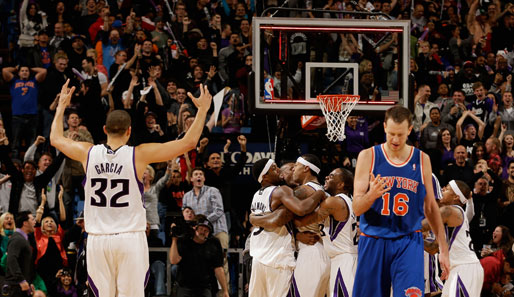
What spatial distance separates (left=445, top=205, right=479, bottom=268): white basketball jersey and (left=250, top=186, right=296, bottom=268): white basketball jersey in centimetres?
186

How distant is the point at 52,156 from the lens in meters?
15.0

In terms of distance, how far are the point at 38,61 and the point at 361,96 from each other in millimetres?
7134

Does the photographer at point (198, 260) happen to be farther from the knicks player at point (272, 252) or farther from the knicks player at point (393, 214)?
the knicks player at point (393, 214)

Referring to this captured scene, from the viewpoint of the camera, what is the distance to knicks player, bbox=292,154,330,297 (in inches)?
361

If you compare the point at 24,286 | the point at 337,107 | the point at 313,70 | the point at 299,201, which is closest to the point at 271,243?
the point at 299,201

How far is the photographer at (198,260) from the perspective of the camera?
11.5 metres

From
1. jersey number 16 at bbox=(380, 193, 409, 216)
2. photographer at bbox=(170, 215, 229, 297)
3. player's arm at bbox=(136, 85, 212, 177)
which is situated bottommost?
photographer at bbox=(170, 215, 229, 297)

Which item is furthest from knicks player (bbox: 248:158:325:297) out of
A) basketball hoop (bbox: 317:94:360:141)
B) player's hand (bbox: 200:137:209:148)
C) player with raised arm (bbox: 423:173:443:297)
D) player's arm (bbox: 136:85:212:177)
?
player's hand (bbox: 200:137:209:148)

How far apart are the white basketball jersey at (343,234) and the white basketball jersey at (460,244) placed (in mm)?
1126

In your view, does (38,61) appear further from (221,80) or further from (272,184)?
(272,184)

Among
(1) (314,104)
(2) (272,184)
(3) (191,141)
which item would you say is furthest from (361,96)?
(3) (191,141)

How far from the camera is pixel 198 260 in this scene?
37.9 ft

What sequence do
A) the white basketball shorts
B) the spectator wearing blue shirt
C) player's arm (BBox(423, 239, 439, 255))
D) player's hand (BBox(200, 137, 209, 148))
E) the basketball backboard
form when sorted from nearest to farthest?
the white basketball shorts < player's arm (BBox(423, 239, 439, 255)) < the basketball backboard < player's hand (BBox(200, 137, 209, 148)) < the spectator wearing blue shirt

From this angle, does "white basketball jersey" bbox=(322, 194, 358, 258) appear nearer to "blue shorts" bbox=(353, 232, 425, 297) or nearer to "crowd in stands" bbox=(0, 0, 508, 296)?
"blue shorts" bbox=(353, 232, 425, 297)
